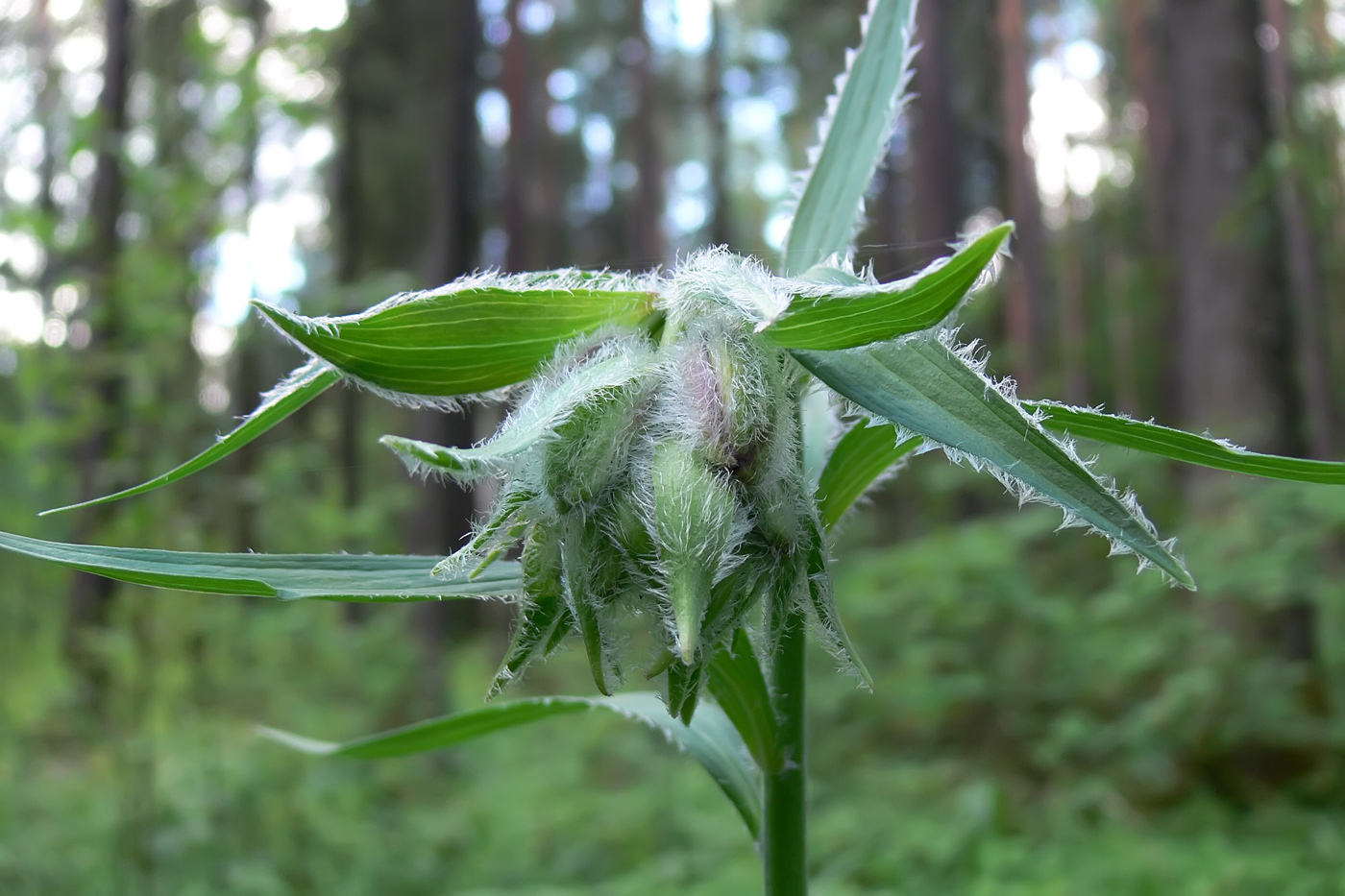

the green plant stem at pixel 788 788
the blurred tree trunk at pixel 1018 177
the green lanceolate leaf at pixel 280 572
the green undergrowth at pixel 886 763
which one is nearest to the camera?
the green lanceolate leaf at pixel 280 572

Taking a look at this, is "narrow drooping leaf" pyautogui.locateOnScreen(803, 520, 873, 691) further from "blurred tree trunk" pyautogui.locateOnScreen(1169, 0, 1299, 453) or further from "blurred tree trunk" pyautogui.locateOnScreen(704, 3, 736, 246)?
"blurred tree trunk" pyautogui.locateOnScreen(704, 3, 736, 246)

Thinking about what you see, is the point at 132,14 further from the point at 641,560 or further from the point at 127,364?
the point at 641,560

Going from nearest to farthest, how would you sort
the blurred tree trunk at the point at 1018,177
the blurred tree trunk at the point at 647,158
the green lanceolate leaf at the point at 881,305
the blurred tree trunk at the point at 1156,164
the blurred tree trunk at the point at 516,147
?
the green lanceolate leaf at the point at 881,305 → the blurred tree trunk at the point at 1018,177 → the blurred tree trunk at the point at 1156,164 → the blurred tree trunk at the point at 516,147 → the blurred tree trunk at the point at 647,158

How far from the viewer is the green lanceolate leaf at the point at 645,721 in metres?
0.78

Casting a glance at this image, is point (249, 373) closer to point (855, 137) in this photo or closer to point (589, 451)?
point (855, 137)

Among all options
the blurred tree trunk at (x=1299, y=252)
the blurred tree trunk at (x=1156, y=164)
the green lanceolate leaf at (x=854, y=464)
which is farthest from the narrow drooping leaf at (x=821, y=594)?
the blurred tree trunk at (x=1156, y=164)

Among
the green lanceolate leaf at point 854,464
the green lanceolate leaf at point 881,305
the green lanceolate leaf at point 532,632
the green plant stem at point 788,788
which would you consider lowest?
the green plant stem at point 788,788

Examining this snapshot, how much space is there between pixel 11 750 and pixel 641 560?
13.0 ft

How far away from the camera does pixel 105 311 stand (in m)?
2.84

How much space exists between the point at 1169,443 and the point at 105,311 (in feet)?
10.1

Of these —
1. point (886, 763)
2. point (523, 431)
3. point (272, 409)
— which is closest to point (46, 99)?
point (886, 763)

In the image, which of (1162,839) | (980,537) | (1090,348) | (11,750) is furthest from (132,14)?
(1090,348)

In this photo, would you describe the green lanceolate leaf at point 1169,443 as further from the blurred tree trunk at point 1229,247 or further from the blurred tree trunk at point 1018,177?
the blurred tree trunk at point 1018,177

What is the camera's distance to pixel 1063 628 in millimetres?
3875
